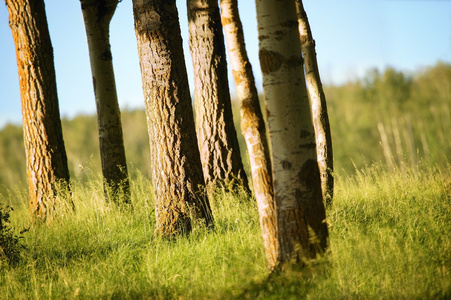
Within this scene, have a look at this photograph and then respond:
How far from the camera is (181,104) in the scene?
4.98 meters

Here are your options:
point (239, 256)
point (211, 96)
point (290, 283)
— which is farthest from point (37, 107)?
point (290, 283)

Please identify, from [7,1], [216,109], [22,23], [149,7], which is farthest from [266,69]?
[7,1]

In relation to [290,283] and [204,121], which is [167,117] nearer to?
[204,121]

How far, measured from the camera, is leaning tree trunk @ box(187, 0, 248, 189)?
21.1 ft

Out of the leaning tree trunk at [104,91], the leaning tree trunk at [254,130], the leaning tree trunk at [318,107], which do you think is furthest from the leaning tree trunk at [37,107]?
the leaning tree trunk at [318,107]

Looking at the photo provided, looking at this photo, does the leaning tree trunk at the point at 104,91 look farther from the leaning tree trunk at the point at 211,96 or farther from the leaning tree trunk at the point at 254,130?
the leaning tree trunk at the point at 254,130

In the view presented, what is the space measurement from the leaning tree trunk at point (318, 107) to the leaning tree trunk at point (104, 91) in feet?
10.8

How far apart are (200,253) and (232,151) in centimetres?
250

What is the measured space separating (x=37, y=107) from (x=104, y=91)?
43.8 inches

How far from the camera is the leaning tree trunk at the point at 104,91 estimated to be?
6871 mm

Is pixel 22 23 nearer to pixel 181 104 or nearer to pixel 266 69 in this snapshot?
pixel 181 104

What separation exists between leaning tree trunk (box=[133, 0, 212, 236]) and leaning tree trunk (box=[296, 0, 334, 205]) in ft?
5.43

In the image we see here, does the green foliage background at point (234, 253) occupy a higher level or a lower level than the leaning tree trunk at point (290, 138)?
lower

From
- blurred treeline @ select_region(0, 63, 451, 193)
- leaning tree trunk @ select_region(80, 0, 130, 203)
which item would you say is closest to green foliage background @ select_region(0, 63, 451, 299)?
leaning tree trunk @ select_region(80, 0, 130, 203)
